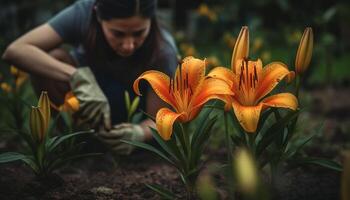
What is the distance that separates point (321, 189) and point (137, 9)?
1.26 metres

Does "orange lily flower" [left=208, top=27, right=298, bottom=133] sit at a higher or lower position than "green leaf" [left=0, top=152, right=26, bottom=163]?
higher

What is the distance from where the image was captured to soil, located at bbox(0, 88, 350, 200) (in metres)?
1.83

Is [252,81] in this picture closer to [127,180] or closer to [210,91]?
[210,91]

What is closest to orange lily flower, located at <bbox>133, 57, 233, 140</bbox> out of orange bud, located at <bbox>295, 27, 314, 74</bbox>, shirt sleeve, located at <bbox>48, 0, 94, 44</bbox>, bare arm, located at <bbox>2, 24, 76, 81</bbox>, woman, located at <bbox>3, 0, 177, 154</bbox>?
orange bud, located at <bbox>295, 27, 314, 74</bbox>

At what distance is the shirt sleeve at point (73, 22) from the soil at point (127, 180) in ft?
2.56

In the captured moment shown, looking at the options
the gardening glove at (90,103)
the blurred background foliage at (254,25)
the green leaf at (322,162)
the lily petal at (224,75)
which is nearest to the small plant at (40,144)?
the gardening glove at (90,103)

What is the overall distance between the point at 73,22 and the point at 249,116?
70.1 inches

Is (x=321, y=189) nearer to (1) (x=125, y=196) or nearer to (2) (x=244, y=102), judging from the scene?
(2) (x=244, y=102)

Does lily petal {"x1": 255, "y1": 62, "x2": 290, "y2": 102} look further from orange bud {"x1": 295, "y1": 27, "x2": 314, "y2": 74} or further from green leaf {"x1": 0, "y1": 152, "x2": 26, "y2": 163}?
green leaf {"x1": 0, "y1": 152, "x2": 26, "y2": 163}

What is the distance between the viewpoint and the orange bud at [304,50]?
1628mm

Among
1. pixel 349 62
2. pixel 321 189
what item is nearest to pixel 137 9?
pixel 321 189

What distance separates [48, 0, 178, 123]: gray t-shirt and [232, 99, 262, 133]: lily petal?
1392 mm

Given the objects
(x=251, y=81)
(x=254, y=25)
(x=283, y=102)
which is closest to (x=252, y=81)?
(x=251, y=81)

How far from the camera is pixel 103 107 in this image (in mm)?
2514
